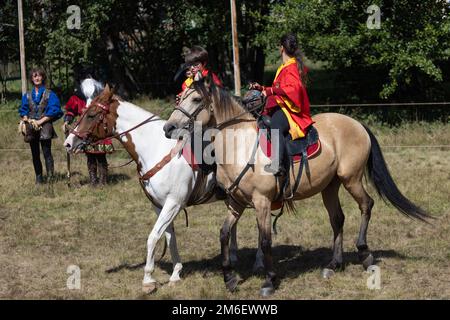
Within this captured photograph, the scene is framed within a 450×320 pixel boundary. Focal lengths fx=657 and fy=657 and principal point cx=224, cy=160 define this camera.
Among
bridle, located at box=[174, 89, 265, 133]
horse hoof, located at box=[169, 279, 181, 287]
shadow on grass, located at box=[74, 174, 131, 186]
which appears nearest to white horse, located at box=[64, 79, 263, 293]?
horse hoof, located at box=[169, 279, 181, 287]

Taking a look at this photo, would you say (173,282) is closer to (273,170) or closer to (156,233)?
Result: (156,233)

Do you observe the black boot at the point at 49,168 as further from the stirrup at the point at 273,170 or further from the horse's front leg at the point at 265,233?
the stirrup at the point at 273,170

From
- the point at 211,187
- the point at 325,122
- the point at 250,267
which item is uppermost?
the point at 325,122

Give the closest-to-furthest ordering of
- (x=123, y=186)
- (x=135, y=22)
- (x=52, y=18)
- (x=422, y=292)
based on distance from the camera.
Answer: (x=422, y=292)
(x=123, y=186)
(x=52, y=18)
(x=135, y=22)

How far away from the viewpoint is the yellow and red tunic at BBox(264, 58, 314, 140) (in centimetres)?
627

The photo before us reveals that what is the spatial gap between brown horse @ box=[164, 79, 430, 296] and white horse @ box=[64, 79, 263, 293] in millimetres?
426

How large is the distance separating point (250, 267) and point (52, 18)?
49.4 ft

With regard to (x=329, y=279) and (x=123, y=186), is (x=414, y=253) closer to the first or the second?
Answer: (x=329, y=279)

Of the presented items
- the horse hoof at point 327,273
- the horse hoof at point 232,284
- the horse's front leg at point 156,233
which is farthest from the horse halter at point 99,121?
the horse hoof at point 327,273

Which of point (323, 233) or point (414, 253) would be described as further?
point (323, 233)

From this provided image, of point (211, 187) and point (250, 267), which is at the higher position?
point (211, 187)

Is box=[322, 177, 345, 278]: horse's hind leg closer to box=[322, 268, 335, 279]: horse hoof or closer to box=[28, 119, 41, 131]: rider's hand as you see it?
box=[322, 268, 335, 279]: horse hoof

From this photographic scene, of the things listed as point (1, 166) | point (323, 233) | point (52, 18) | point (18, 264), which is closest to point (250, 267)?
point (323, 233)

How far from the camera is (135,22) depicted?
71.1 ft
